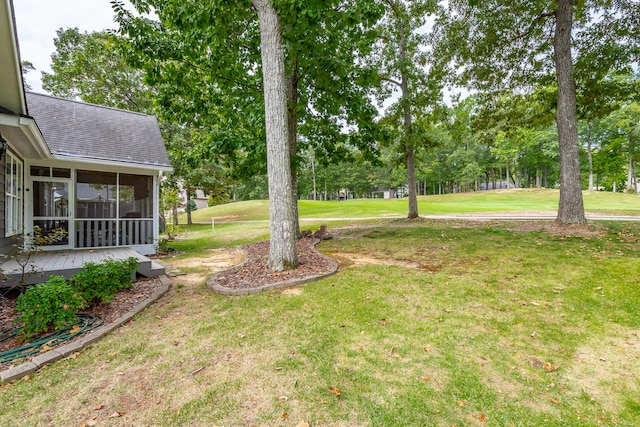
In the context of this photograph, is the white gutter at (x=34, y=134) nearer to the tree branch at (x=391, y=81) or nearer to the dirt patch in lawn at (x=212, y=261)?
the dirt patch in lawn at (x=212, y=261)

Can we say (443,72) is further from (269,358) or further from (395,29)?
(269,358)

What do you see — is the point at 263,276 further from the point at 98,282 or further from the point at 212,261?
the point at 212,261

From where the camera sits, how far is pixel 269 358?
9.09 ft

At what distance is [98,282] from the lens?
411cm

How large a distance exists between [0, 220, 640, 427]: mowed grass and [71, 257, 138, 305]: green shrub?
2.26ft

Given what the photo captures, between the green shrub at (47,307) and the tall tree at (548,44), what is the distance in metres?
11.4

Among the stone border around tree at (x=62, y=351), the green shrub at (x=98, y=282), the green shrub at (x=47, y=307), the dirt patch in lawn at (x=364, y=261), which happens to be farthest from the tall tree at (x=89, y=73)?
the stone border around tree at (x=62, y=351)

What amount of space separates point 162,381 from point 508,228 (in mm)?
10260

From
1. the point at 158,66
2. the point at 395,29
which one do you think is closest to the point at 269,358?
the point at 158,66

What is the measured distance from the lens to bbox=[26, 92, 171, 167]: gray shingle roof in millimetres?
8180

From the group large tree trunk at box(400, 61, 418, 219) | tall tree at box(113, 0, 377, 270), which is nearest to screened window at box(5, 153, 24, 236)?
tall tree at box(113, 0, 377, 270)

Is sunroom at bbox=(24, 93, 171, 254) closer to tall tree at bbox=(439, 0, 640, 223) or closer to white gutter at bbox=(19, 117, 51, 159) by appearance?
white gutter at bbox=(19, 117, 51, 159)

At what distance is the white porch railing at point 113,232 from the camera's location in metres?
8.23

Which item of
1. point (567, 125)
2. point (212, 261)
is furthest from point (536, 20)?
point (212, 261)
